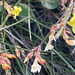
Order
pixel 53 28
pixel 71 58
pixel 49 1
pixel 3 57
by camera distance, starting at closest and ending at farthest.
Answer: pixel 53 28
pixel 3 57
pixel 49 1
pixel 71 58

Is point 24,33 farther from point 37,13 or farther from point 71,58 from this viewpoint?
point 71,58

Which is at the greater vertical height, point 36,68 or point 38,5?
point 38,5

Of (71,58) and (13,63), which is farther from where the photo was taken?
(71,58)

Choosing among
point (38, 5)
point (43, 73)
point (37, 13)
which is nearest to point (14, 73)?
point (43, 73)

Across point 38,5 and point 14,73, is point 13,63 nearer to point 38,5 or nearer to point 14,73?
point 14,73

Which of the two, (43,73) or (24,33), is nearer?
(43,73)

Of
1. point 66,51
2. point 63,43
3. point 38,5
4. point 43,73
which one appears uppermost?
point 38,5

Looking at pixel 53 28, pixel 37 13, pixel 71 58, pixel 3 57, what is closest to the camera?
pixel 53 28

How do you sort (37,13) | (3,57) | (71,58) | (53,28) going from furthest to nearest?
(37,13) → (71,58) → (3,57) → (53,28)

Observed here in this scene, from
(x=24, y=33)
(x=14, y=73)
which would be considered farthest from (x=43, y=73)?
(x=24, y=33)

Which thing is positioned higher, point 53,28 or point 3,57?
point 53,28
